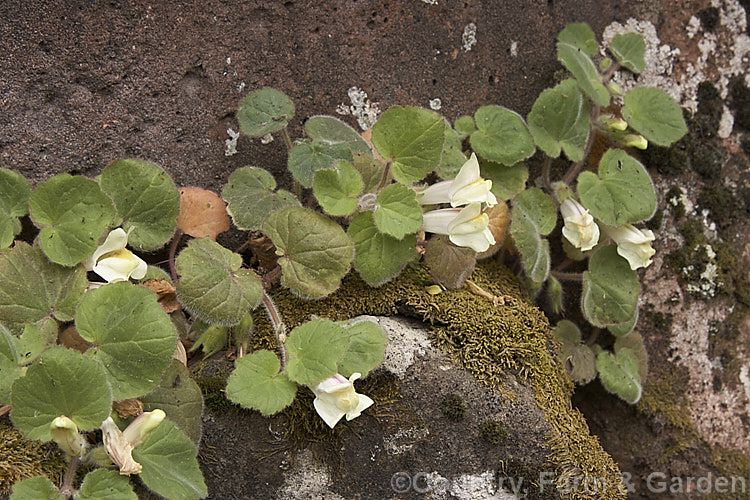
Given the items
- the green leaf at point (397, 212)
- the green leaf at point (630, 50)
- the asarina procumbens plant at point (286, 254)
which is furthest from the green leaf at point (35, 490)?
the green leaf at point (630, 50)

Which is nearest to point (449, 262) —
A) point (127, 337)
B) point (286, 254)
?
point (286, 254)

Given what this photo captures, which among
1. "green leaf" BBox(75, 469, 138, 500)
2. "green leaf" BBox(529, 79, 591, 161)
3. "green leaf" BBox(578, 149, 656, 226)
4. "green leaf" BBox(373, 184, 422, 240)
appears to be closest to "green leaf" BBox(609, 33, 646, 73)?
"green leaf" BBox(529, 79, 591, 161)

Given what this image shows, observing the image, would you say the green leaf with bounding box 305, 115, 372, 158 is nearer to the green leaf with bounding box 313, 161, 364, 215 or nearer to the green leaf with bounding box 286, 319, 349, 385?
the green leaf with bounding box 313, 161, 364, 215

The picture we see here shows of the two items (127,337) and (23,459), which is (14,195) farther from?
(23,459)

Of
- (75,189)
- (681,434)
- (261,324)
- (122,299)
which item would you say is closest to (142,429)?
(122,299)

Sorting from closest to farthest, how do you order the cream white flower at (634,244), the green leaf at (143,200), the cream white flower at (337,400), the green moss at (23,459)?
1. the green moss at (23,459)
2. the cream white flower at (337,400)
3. the green leaf at (143,200)
4. the cream white flower at (634,244)

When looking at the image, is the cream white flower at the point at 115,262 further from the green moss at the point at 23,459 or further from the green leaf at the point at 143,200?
the green moss at the point at 23,459

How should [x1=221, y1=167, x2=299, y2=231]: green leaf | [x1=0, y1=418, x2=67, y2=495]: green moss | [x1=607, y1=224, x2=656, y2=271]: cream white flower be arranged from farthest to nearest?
[x1=607, y1=224, x2=656, y2=271]: cream white flower
[x1=221, y1=167, x2=299, y2=231]: green leaf
[x1=0, y1=418, x2=67, y2=495]: green moss
